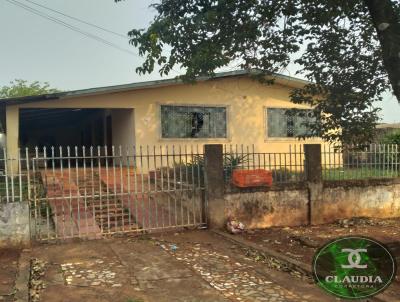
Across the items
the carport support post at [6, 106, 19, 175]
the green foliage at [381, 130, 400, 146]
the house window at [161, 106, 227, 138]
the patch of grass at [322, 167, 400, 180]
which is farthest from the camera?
the green foliage at [381, 130, 400, 146]

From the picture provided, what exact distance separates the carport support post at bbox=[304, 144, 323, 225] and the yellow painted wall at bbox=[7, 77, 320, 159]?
21.2 feet

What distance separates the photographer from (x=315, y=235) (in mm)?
8164

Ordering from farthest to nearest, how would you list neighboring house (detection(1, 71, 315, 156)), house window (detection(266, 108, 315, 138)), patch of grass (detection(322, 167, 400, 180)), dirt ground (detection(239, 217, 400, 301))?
house window (detection(266, 108, 315, 138)) < neighboring house (detection(1, 71, 315, 156)) < patch of grass (detection(322, 167, 400, 180)) < dirt ground (detection(239, 217, 400, 301))

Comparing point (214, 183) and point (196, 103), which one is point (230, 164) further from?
point (196, 103)

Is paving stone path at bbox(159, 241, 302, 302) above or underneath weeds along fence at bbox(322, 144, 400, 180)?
underneath

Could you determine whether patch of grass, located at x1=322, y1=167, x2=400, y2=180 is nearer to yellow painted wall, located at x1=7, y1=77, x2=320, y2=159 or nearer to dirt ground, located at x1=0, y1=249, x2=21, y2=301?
dirt ground, located at x1=0, y1=249, x2=21, y2=301

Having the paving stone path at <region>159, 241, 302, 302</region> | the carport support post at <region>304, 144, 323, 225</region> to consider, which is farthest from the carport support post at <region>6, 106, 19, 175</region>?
the carport support post at <region>304, 144, 323, 225</region>

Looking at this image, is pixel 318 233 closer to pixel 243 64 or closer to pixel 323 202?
pixel 323 202

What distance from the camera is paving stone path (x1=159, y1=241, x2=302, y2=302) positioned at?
489 centimetres

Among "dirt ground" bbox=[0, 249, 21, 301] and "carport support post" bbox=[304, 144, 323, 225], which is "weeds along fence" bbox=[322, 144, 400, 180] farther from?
"dirt ground" bbox=[0, 249, 21, 301]

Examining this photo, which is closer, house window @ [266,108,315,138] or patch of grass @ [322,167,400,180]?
patch of grass @ [322,167,400,180]

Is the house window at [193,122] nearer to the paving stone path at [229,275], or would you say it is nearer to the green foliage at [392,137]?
the green foliage at [392,137]

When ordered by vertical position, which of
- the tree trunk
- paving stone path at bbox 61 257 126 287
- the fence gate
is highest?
the tree trunk

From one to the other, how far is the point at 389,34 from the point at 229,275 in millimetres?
3585
